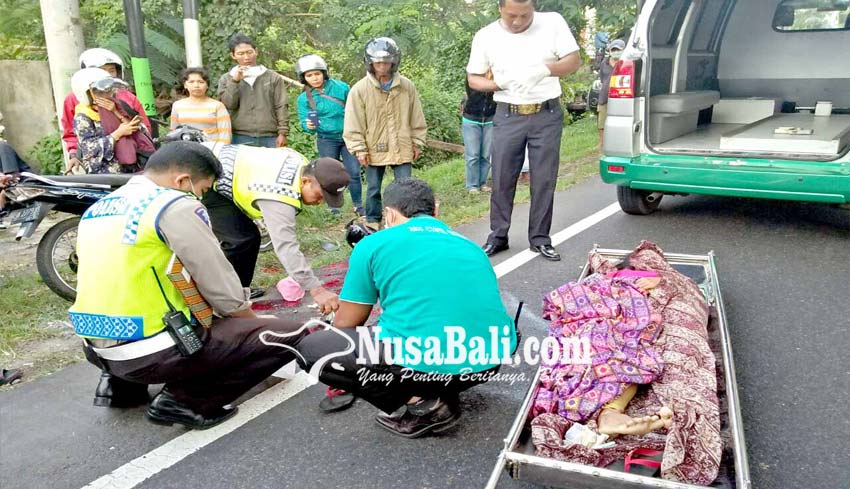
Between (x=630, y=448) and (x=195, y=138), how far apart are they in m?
3.45

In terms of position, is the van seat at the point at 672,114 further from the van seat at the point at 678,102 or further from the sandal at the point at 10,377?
the sandal at the point at 10,377

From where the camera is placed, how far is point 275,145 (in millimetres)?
6168

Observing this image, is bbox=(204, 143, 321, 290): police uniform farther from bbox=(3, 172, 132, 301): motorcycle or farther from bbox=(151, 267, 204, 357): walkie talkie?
bbox=(3, 172, 132, 301): motorcycle

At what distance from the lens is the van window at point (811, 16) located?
6.84 metres

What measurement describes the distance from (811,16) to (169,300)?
Answer: 24.2 ft

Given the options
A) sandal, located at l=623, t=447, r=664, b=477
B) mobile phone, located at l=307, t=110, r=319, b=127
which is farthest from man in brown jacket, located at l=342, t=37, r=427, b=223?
sandal, located at l=623, t=447, r=664, b=477

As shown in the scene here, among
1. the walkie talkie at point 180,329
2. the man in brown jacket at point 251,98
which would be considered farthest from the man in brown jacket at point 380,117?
the walkie talkie at point 180,329

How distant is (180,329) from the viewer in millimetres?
2609

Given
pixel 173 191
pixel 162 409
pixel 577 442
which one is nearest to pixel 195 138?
pixel 173 191

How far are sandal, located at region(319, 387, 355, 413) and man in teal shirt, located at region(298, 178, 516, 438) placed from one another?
22 cm

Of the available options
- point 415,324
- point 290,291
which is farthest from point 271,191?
point 415,324

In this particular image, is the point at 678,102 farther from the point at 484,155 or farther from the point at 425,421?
the point at 425,421

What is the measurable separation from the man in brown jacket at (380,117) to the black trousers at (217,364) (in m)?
3.01

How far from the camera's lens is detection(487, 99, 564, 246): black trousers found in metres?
4.69
